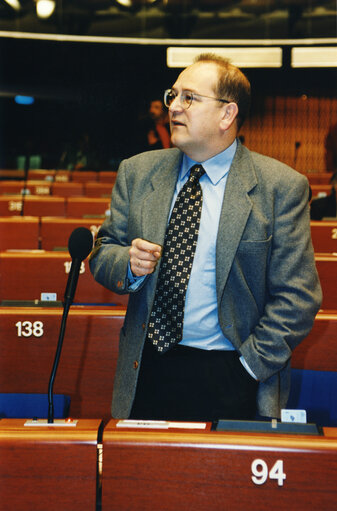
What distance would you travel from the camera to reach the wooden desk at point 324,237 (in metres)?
3.68

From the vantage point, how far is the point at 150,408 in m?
1.63

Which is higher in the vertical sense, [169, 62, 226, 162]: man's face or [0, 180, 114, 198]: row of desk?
[169, 62, 226, 162]: man's face

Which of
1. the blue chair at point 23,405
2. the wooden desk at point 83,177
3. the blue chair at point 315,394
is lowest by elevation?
the blue chair at point 315,394

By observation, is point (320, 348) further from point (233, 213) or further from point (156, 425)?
point (156, 425)

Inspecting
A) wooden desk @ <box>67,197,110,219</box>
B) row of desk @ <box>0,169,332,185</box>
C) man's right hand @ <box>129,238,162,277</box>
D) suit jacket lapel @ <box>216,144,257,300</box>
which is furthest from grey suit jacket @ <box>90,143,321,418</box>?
row of desk @ <box>0,169,332,185</box>

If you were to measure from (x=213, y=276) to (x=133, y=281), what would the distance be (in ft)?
0.61

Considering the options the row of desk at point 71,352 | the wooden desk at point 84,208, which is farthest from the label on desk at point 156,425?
the wooden desk at point 84,208

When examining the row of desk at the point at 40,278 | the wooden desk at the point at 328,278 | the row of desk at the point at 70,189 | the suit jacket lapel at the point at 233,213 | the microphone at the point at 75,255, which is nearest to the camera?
the microphone at the point at 75,255

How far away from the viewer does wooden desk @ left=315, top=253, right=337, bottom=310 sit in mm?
2871

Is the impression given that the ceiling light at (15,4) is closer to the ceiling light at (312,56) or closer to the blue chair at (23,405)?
the ceiling light at (312,56)

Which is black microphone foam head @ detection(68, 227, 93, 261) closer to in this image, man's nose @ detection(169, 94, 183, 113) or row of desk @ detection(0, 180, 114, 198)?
man's nose @ detection(169, 94, 183, 113)

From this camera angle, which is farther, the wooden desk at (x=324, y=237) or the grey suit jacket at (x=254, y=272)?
the wooden desk at (x=324, y=237)

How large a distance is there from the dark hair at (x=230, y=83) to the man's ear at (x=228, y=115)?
0.02m

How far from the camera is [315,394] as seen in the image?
203 cm
